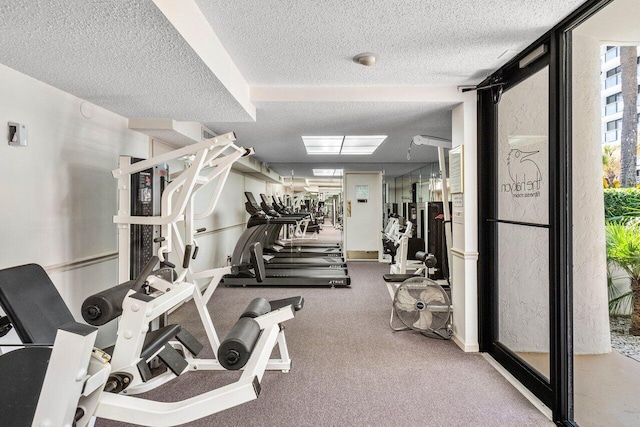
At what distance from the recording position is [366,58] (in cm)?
246

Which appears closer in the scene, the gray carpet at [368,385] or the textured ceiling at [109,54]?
the textured ceiling at [109,54]

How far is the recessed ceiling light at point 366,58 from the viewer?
244cm

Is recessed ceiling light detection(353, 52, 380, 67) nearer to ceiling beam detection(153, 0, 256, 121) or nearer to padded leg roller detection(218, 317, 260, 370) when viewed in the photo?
ceiling beam detection(153, 0, 256, 121)

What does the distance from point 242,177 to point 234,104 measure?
4.65 meters

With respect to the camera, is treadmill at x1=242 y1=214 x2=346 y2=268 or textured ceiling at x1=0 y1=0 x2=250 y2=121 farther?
treadmill at x1=242 y1=214 x2=346 y2=268

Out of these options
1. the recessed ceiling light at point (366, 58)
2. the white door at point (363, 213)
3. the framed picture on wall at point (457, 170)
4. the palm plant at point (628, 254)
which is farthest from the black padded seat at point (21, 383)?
the white door at point (363, 213)

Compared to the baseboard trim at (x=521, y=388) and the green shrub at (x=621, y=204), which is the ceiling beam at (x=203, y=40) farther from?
the baseboard trim at (x=521, y=388)

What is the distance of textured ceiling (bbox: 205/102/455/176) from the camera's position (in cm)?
327

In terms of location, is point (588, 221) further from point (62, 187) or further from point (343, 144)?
point (62, 187)

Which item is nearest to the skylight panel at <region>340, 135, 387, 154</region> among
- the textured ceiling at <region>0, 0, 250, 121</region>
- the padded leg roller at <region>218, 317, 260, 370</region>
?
the textured ceiling at <region>0, 0, 250, 121</region>

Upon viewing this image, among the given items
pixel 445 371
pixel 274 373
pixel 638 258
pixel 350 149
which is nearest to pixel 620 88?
pixel 638 258

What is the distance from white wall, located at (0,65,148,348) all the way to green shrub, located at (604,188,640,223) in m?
3.80

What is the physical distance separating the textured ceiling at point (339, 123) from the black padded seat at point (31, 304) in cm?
216

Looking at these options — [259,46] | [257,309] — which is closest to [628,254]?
[257,309]
